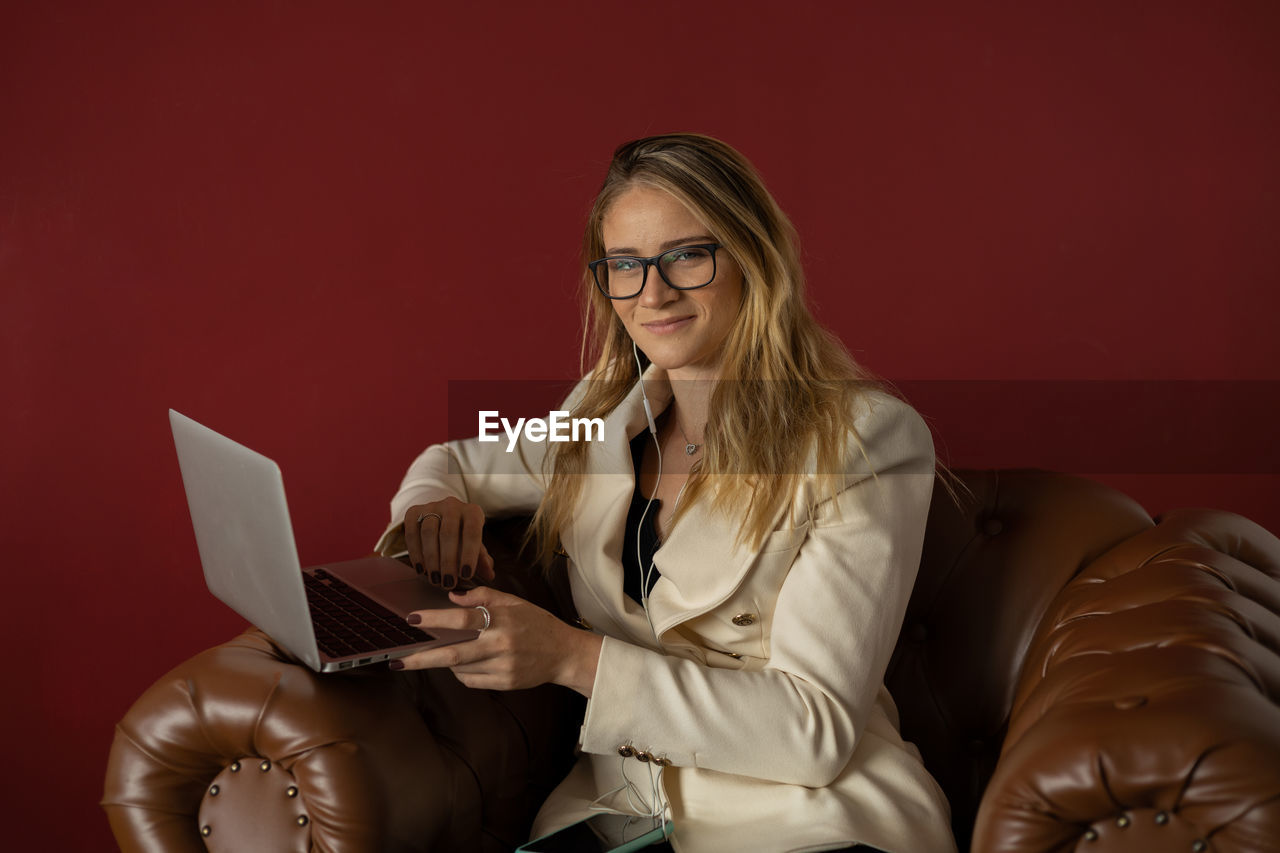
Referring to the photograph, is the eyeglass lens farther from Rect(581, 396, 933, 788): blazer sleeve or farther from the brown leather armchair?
the brown leather armchair

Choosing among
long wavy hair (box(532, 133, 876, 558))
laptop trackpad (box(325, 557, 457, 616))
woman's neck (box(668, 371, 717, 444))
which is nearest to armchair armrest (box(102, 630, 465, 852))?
laptop trackpad (box(325, 557, 457, 616))

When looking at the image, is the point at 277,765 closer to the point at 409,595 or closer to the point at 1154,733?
the point at 409,595

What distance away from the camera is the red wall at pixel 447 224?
2113mm

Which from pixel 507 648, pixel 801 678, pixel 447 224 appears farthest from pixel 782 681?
pixel 447 224

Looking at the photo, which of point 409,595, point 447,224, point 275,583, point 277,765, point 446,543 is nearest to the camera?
point 275,583

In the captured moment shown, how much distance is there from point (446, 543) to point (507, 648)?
0.39 m

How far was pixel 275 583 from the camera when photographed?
4.03 feet

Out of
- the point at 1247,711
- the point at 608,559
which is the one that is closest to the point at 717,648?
the point at 608,559

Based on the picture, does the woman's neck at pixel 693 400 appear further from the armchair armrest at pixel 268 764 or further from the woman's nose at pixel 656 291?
the armchair armrest at pixel 268 764

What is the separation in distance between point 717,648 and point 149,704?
755mm

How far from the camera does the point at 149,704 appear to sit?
1.37m

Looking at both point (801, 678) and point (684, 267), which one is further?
point (684, 267)

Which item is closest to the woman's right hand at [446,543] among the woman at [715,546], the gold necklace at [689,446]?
the woman at [715,546]

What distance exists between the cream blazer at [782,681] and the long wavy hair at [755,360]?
0.12ft
